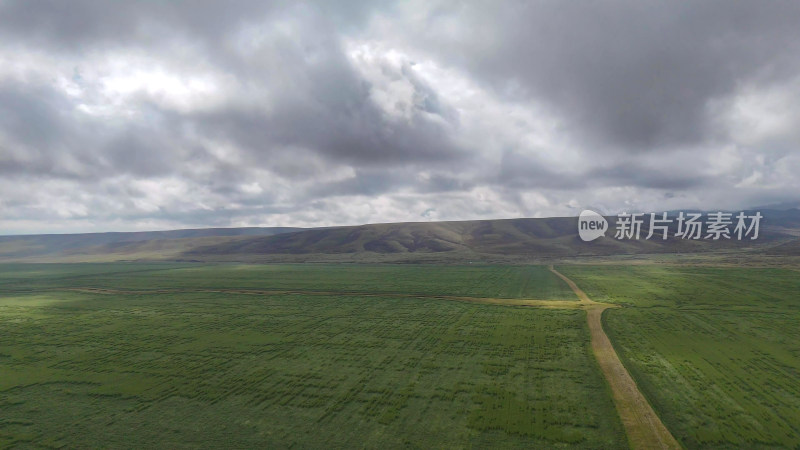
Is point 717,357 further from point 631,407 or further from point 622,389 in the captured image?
point 631,407

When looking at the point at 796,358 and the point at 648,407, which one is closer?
the point at 648,407

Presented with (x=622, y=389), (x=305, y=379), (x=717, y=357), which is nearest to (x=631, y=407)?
(x=622, y=389)

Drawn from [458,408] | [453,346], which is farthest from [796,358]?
[458,408]

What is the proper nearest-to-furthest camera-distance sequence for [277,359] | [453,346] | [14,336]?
[277,359]
[453,346]
[14,336]

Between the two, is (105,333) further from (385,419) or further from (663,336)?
(663,336)

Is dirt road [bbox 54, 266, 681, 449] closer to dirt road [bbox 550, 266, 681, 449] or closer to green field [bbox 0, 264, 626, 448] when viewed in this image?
dirt road [bbox 550, 266, 681, 449]

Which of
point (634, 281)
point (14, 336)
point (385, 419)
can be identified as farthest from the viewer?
point (634, 281)
